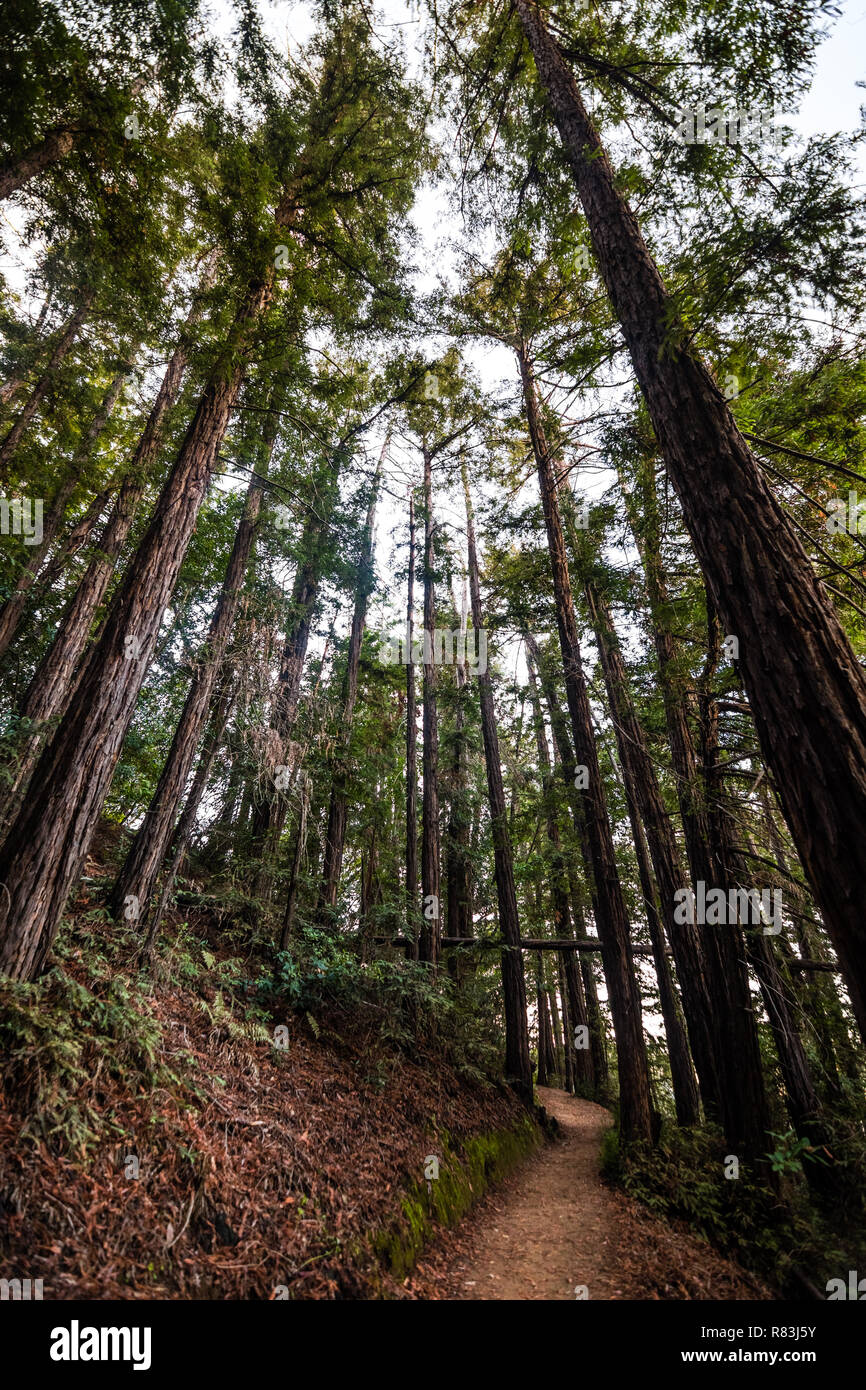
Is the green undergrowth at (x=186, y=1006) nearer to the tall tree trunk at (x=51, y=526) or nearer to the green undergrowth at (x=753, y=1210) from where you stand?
the green undergrowth at (x=753, y=1210)

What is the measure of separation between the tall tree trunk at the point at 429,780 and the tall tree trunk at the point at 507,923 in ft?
4.13

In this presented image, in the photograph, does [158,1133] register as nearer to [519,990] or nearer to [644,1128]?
[644,1128]

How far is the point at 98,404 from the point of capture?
356 inches

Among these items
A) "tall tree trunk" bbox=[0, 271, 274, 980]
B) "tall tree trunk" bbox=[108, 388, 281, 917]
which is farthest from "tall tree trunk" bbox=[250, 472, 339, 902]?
"tall tree trunk" bbox=[0, 271, 274, 980]

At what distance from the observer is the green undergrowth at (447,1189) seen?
4.03m

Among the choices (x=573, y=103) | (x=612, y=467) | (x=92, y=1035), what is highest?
(x=573, y=103)

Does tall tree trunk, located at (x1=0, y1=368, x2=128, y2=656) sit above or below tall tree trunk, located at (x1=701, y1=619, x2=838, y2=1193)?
above

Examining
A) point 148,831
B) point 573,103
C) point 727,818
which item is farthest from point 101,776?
point 573,103

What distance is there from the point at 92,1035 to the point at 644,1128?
24.3ft

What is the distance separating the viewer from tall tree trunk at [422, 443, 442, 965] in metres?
9.55

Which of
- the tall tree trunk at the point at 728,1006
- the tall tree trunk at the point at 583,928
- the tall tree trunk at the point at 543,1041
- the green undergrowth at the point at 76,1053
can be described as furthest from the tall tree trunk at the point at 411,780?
the tall tree trunk at the point at 543,1041

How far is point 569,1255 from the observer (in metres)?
4.78

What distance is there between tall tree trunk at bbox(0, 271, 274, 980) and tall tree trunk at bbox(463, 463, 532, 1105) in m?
6.64

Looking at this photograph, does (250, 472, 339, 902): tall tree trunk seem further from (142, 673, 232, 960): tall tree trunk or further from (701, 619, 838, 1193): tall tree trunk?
(701, 619, 838, 1193): tall tree trunk
